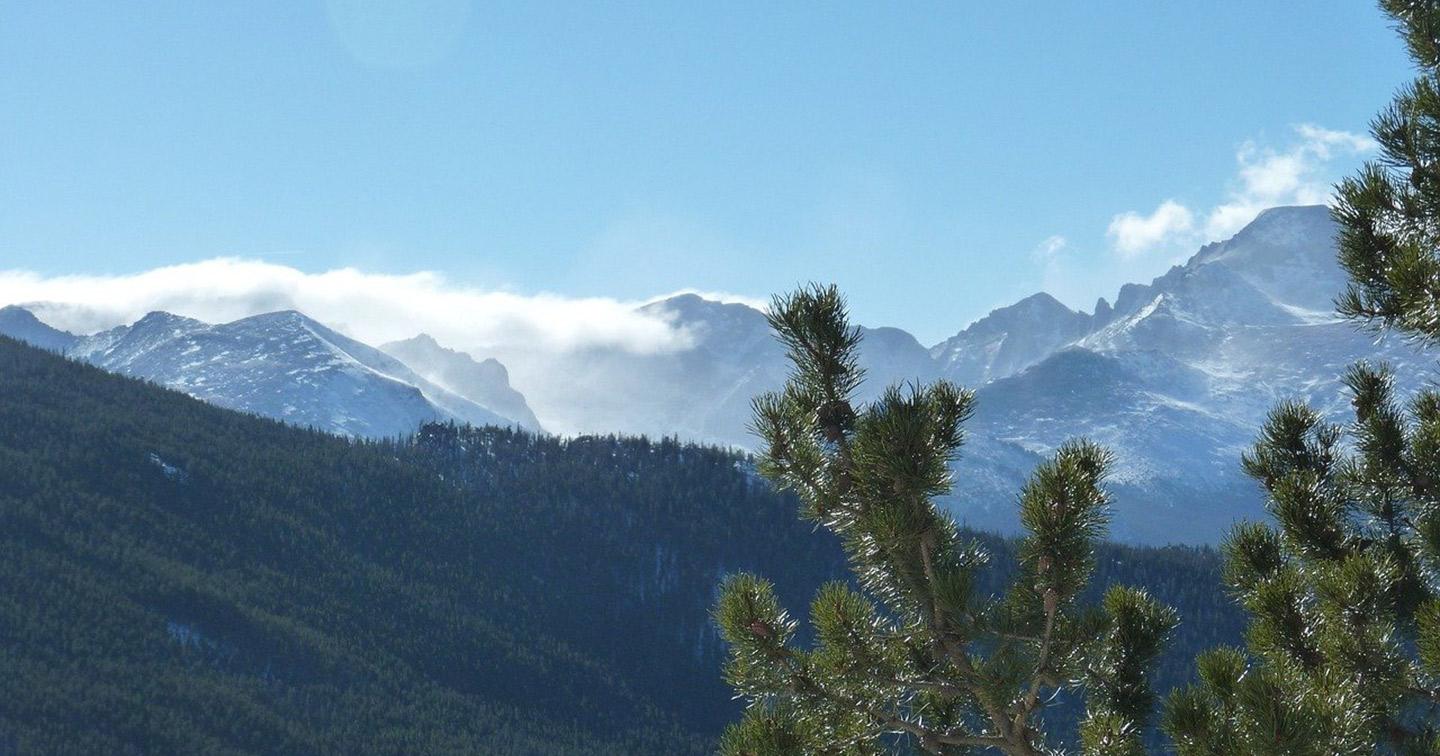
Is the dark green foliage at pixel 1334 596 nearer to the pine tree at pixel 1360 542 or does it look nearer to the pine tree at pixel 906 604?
the pine tree at pixel 1360 542

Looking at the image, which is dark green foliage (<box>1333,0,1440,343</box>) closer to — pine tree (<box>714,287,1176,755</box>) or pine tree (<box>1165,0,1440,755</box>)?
pine tree (<box>1165,0,1440,755</box>)

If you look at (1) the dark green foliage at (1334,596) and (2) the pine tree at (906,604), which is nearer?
(1) the dark green foliage at (1334,596)

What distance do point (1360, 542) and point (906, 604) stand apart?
17.6ft

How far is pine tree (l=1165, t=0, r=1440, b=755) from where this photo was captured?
35.8 ft

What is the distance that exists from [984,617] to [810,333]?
107 inches

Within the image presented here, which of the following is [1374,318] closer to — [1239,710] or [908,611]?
[1239,710]

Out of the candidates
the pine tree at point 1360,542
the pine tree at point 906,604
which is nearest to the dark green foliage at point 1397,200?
the pine tree at point 1360,542

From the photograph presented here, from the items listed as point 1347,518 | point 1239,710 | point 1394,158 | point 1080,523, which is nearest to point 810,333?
point 1080,523

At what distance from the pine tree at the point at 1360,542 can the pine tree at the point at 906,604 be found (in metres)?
1.17

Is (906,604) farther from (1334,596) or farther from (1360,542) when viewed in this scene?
(1360,542)

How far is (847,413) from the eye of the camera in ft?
37.8

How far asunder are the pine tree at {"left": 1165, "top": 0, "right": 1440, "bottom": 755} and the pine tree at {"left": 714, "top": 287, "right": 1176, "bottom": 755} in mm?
1171

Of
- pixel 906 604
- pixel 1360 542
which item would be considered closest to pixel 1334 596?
pixel 1360 542

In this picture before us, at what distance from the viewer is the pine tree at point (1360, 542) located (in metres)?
10.9
